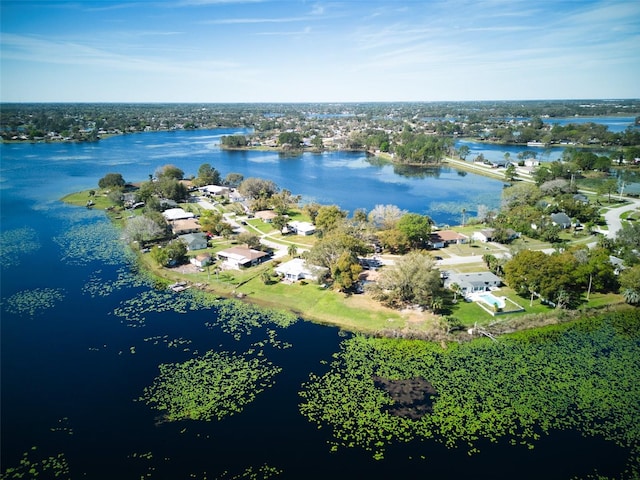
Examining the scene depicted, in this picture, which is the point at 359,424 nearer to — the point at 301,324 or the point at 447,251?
the point at 301,324

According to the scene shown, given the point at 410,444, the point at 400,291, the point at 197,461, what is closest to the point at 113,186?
the point at 400,291

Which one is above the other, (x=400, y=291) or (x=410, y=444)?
(x=400, y=291)

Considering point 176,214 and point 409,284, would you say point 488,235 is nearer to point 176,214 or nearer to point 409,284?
point 409,284

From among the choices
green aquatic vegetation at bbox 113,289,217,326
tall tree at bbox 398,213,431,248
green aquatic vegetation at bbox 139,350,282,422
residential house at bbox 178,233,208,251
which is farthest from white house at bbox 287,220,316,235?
green aquatic vegetation at bbox 139,350,282,422

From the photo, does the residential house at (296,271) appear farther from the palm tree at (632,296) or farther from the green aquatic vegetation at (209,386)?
the palm tree at (632,296)

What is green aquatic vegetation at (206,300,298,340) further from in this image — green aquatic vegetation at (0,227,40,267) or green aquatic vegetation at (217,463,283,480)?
green aquatic vegetation at (0,227,40,267)

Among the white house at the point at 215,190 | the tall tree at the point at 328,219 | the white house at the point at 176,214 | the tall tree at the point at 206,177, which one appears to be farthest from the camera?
the tall tree at the point at 206,177

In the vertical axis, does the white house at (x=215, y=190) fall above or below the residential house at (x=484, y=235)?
above

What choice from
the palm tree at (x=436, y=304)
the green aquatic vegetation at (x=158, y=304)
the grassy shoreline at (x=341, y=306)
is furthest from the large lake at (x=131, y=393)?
the palm tree at (x=436, y=304)
